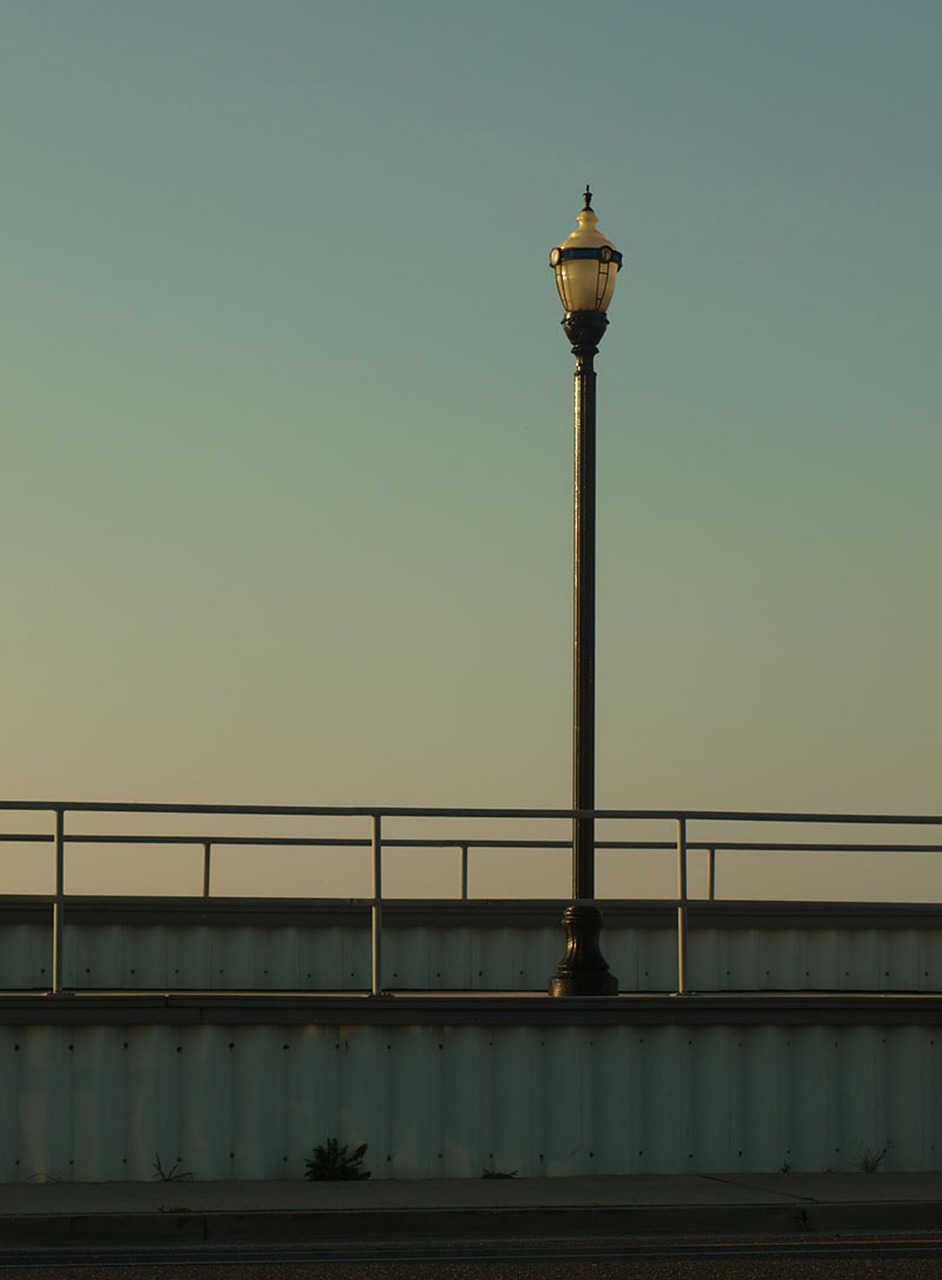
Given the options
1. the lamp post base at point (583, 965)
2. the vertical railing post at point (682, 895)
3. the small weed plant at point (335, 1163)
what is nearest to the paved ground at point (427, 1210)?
the small weed plant at point (335, 1163)

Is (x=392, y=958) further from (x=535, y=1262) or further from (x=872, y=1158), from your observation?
(x=535, y=1262)

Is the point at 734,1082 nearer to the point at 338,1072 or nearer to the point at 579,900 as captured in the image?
the point at 579,900

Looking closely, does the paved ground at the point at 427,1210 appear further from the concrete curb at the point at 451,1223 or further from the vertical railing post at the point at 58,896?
the vertical railing post at the point at 58,896

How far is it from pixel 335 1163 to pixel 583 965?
2467 millimetres

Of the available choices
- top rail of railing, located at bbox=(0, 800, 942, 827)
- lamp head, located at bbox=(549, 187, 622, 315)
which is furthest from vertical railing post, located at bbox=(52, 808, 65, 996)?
lamp head, located at bbox=(549, 187, 622, 315)

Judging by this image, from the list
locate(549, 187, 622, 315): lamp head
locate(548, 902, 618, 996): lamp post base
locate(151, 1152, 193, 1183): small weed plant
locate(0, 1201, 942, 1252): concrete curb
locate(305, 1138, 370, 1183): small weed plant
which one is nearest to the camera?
locate(0, 1201, 942, 1252): concrete curb

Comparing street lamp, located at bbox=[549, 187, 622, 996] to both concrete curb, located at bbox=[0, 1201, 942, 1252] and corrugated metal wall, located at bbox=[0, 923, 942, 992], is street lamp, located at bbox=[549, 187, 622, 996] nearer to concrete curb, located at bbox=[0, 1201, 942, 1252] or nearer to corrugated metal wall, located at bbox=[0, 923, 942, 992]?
concrete curb, located at bbox=[0, 1201, 942, 1252]

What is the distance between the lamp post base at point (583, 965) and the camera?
15.6 m

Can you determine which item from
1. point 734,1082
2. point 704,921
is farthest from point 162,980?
point 734,1082

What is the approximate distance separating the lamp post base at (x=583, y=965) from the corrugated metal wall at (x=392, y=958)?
14.6 feet

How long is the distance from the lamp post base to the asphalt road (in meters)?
3.40

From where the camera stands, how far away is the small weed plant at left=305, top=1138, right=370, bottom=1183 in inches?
559

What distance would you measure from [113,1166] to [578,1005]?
3301mm

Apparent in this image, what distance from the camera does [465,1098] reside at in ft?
47.4
